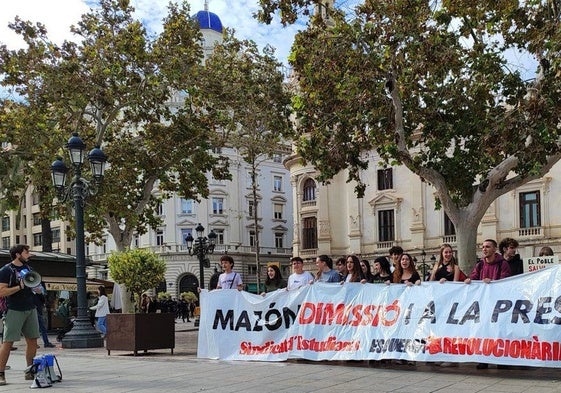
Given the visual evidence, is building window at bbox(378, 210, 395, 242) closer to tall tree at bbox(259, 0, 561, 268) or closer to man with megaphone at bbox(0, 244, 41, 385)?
tall tree at bbox(259, 0, 561, 268)

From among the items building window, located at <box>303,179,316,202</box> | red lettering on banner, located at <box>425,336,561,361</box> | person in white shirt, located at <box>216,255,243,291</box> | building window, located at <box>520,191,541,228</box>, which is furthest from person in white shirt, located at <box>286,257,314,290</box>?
building window, located at <box>303,179,316,202</box>

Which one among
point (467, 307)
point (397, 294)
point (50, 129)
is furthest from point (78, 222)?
point (467, 307)

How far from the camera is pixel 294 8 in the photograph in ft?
45.6

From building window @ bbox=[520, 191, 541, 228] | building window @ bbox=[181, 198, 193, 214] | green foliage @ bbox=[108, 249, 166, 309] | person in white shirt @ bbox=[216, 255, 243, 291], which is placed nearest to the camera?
person in white shirt @ bbox=[216, 255, 243, 291]

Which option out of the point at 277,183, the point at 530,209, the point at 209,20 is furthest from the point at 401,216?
the point at 209,20

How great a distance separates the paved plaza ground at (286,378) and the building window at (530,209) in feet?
127

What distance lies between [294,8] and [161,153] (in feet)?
33.7

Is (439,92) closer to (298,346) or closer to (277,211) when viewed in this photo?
(298,346)

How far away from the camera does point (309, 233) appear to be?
188ft

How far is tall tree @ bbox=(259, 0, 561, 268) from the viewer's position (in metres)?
12.6

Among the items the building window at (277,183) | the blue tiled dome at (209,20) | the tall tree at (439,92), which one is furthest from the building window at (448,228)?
the blue tiled dome at (209,20)

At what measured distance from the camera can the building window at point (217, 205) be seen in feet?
221

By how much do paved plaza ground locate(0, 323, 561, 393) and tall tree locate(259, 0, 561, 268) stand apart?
4.75 meters

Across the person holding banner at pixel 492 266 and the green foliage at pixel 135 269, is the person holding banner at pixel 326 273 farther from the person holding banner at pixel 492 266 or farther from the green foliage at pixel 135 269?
the green foliage at pixel 135 269
